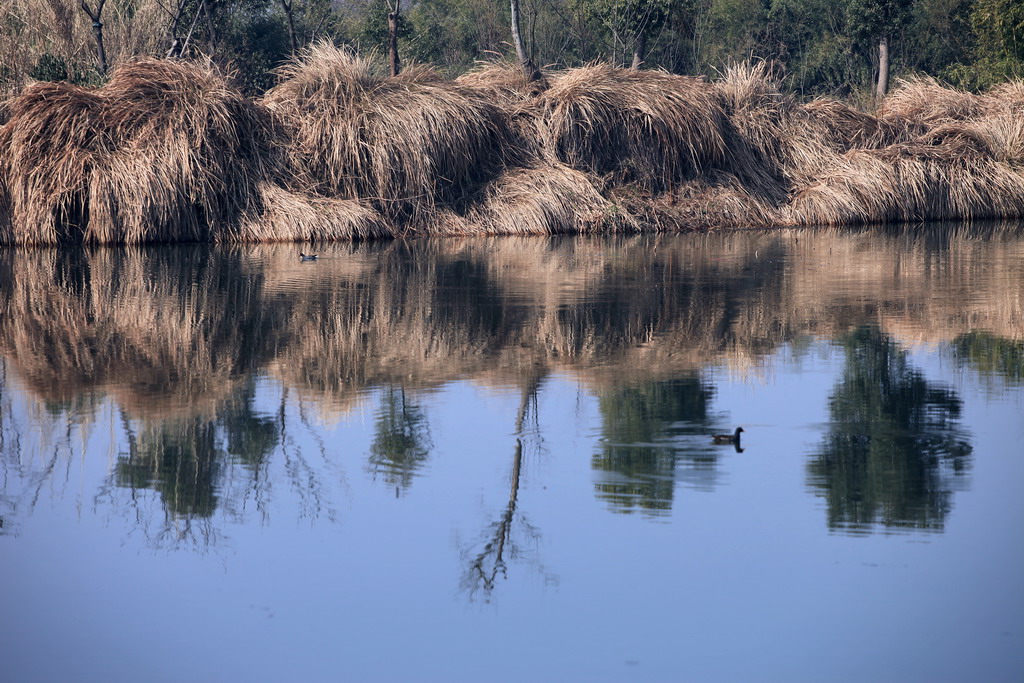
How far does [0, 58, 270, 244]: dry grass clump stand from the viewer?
17391 mm

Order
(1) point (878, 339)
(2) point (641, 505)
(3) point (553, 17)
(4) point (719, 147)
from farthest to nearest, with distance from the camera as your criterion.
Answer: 1. (3) point (553, 17)
2. (4) point (719, 147)
3. (1) point (878, 339)
4. (2) point (641, 505)

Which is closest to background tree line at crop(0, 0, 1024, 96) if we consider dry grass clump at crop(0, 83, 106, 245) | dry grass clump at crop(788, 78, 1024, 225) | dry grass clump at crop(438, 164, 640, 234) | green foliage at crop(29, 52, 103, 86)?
green foliage at crop(29, 52, 103, 86)

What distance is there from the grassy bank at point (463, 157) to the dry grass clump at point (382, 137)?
3cm

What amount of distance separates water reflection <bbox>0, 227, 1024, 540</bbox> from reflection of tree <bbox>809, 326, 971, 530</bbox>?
2 cm

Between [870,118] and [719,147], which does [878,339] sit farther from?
[870,118]

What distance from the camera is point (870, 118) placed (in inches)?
939

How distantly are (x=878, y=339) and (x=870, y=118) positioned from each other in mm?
15766

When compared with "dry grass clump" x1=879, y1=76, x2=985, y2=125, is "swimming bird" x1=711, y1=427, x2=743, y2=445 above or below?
below

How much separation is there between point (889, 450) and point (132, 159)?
13.8 metres

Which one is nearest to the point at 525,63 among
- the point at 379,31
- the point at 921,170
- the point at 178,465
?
the point at 921,170

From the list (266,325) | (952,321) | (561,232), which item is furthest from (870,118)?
(266,325)

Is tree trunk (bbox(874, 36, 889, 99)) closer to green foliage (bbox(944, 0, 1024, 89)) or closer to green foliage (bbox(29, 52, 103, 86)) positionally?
green foliage (bbox(944, 0, 1024, 89))

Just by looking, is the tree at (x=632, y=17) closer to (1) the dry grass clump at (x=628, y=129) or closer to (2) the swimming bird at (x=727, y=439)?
(1) the dry grass clump at (x=628, y=129)

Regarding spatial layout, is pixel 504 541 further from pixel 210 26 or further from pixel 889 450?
pixel 210 26
